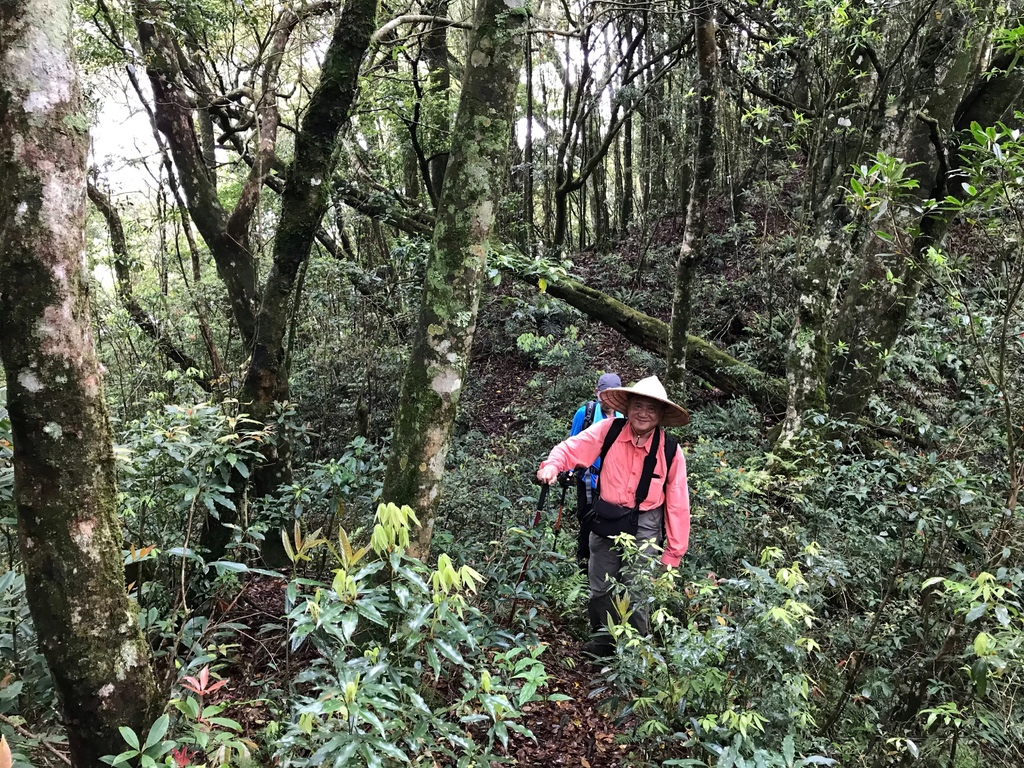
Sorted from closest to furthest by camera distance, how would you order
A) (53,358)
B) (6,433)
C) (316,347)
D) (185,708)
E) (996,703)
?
(53,358)
(185,708)
(6,433)
(996,703)
(316,347)

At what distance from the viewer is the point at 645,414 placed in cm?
418

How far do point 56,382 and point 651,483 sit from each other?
11.6 feet

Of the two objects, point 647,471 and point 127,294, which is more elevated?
point 127,294

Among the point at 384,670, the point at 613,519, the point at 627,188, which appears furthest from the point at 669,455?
the point at 627,188

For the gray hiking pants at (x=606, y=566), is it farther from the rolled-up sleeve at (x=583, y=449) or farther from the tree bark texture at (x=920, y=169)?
the tree bark texture at (x=920, y=169)

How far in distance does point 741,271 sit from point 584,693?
10.3 meters

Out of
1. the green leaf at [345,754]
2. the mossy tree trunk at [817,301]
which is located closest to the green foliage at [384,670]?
the green leaf at [345,754]

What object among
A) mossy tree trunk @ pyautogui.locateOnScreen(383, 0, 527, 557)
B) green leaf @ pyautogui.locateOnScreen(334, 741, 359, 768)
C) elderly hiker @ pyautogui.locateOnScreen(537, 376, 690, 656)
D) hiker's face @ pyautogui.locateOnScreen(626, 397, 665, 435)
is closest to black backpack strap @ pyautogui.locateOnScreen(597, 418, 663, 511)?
elderly hiker @ pyautogui.locateOnScreen(537, 376, 690, 656)

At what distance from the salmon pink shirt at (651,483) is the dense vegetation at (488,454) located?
14.1 inches

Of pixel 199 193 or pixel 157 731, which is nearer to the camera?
pixel 157 731

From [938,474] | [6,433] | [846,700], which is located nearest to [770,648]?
[846,700]

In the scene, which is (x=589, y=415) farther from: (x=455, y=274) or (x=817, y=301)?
(x=817, y=301)

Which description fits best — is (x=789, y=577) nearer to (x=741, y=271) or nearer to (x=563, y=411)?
(x=563, y=411)

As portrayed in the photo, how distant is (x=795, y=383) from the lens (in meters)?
6.57
